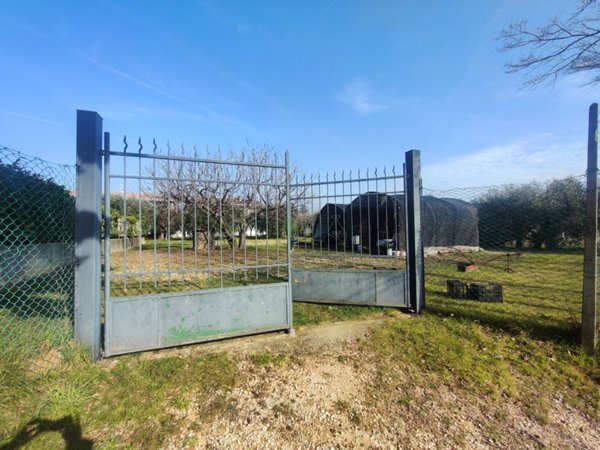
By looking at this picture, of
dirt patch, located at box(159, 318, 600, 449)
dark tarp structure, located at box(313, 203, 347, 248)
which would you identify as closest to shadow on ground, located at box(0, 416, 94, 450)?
dirt patch, located at box(159, 318, 600, 449)

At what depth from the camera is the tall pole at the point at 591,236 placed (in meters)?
3.37

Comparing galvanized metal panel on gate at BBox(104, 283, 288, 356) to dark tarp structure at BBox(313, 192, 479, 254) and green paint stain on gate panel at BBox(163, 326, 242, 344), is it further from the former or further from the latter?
dark tarp structure at BBox(313, 192, 479, 254)

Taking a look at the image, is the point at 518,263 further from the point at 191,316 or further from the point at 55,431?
the point at 55,431

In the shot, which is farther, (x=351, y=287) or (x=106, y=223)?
(x=351, y=287)

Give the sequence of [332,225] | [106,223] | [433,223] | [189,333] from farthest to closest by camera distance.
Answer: [433,223], [332,225], [189,333], [106,223]

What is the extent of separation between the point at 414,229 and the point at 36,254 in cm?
530

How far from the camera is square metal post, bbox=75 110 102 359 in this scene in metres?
→ 3.11

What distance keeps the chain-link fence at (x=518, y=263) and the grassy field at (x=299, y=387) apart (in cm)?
30

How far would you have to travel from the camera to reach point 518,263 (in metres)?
9.98

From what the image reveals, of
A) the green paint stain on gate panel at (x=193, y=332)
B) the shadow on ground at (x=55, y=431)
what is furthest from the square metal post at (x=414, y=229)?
the shadow on ground at (x=55, y=431)

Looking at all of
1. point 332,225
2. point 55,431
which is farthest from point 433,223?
point 55,431

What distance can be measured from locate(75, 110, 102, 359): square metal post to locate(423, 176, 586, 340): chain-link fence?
207 inches

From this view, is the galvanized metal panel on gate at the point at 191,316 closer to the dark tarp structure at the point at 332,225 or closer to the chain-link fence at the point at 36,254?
the chain-link fence at the point at 36,254

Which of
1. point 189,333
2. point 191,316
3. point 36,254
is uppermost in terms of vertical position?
point 36,254
